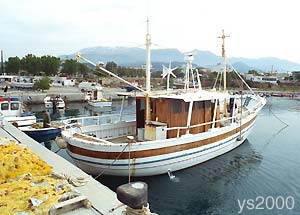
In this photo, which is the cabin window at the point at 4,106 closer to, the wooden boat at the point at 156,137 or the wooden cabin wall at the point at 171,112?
the wooden boat at the point at 156,137

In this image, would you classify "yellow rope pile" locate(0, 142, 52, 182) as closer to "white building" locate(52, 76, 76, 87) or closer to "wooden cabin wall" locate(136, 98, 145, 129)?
"wooden cabin wall" locate(136, 98, 145, 129)

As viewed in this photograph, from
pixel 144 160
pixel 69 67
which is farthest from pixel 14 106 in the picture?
pixel 69 67

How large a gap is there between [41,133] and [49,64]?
5298cm

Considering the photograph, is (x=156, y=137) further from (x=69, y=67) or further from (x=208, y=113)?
(x=69, y=67)

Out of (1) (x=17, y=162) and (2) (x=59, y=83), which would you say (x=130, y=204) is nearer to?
(1) (x=17, y=162)

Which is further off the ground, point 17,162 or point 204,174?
point 17,162

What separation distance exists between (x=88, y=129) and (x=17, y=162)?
6468 millimetres

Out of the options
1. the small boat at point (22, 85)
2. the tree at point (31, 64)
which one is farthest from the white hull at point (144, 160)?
the tree at point (31, 64)

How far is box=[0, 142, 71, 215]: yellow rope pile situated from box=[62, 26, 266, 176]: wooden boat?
11.5 feet

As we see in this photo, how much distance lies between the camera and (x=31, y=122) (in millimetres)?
19438

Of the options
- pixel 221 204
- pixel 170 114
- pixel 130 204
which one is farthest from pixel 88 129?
pixel 130 204

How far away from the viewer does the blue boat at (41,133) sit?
56.3 ft

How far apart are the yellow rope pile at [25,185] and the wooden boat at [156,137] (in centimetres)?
352

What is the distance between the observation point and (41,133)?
17375mm
